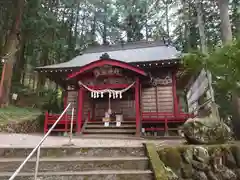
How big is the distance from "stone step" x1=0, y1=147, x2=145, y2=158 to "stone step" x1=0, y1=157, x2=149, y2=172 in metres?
0.26

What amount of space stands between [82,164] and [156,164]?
114 centimetres

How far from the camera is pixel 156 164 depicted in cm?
275

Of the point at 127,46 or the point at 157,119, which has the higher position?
the point at 127,46

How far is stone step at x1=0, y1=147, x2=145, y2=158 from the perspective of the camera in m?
3.25

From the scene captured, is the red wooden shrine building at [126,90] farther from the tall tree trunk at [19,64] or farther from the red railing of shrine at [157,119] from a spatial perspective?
the tall tree trunk at [19,64]

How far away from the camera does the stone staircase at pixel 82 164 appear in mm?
2664

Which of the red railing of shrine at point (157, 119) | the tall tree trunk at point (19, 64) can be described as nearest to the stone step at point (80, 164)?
the red railing of shrine at point (157, 119)

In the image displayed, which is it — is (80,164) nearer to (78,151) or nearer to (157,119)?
Answer: (78,151)

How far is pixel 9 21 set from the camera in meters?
12.6

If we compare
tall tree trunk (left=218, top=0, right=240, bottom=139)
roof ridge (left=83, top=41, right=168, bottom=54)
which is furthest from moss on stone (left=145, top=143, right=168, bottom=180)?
roof ridge (left=83, top=41, right=168, bottom=54)

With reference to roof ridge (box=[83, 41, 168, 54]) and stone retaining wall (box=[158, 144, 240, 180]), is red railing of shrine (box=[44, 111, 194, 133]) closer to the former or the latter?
stone retaining wall (box=[158, 144, 240, 180])

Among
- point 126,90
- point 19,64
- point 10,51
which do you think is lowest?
point 126,90

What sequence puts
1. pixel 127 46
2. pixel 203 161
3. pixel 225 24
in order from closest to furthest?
pixel 203 161 < pixel 225 24 < pixel 127 46

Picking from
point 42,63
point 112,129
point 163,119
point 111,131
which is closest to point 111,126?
point 112,129
